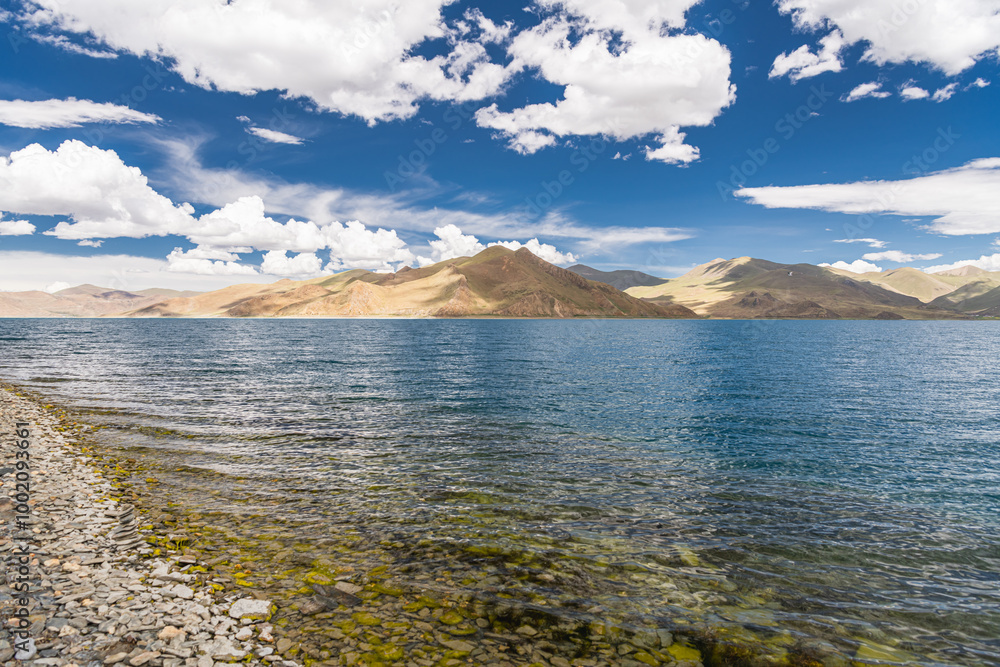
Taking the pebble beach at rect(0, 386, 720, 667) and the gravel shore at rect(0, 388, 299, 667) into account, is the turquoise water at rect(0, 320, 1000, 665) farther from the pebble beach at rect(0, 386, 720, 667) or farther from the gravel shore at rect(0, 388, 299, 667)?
the gravel shore at rect(0, 388, 299, 667)

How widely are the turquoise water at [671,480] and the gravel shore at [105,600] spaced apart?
4000mm

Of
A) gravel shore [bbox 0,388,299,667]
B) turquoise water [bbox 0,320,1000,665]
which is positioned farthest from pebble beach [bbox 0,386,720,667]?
turquoise water [bbox 0,320,1000,665]

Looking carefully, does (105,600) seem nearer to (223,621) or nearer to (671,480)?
(223,621)

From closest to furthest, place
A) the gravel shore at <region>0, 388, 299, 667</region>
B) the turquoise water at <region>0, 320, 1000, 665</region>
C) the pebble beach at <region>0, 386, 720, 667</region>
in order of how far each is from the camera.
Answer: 1. the gravel shore at <region>0, 388, 299, 667</region>
2. the pebble beach at <region>0, 386, 720, 667</region>
3. the turquoise water at <region>0, 320, 1000, 665</region>

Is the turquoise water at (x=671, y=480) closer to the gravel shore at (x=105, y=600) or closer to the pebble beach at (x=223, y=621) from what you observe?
the pebble beach at (x=223, y=621)

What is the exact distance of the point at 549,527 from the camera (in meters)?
15.2

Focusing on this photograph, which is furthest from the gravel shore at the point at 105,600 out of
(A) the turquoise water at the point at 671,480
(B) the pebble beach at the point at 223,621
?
(A) the turquoise water at the point at 671,480

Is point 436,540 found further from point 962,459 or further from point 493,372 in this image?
point 493,372

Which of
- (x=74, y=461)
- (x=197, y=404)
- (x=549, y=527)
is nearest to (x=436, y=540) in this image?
(x=549, y=527)

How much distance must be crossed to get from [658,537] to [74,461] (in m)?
23.6

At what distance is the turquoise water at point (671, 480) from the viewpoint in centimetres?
1159

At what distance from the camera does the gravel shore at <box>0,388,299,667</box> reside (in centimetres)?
823

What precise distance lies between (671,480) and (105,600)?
60.8 ft

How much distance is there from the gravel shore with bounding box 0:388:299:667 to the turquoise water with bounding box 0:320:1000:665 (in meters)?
4.00
